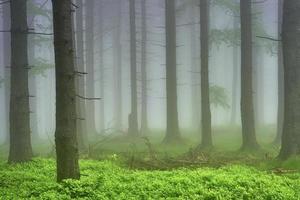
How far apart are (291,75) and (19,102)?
27.4 feet

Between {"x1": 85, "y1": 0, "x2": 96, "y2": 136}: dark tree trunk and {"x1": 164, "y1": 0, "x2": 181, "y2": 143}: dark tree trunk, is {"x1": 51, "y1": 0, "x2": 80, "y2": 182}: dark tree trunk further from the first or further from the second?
{"x1": 85, "y1": 0, "x2": 96, "y2": 136}: dark tree trunk

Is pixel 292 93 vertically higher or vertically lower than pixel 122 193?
higher

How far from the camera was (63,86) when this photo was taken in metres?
9.46

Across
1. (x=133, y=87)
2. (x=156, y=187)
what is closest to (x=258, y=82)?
(x=133, y=87)

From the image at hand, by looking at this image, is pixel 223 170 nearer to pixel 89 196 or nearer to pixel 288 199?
pixel 288 199

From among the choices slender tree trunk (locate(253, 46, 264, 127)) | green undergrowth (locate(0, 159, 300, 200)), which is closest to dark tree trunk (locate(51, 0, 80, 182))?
green undergrowth (locate(0, 159, 300, 200))

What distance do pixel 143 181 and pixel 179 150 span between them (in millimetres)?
11781

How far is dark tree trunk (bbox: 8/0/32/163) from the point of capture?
46.2 feet

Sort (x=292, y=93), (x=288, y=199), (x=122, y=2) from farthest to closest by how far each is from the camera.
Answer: (x=122, y=2)
(x=292, y=93)
(x=288, y=199)

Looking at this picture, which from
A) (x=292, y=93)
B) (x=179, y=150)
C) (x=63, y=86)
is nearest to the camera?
(x=63, y=86)

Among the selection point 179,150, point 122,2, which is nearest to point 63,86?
point 179,150

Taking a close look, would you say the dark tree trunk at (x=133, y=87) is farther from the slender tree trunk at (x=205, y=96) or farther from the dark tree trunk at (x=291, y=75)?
the dark tree trunk at (x=291, y=75)

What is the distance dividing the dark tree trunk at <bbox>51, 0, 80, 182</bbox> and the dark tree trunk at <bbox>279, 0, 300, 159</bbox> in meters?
6.82

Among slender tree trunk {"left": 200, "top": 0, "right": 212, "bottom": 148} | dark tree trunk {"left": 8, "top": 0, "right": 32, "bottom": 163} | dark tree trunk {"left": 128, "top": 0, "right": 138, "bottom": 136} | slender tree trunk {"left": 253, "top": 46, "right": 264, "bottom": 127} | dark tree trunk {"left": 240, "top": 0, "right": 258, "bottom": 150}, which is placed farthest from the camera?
slender tree trunk {"left": 253, "top": 46, "right": 264, "bottom": 127}
